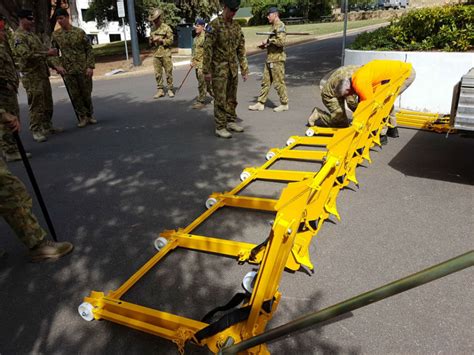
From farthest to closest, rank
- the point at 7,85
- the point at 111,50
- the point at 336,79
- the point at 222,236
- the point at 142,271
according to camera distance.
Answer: the point at 111,50, the point at 336,79, the point at 7,85, the point at 222,236, the point at 142,271

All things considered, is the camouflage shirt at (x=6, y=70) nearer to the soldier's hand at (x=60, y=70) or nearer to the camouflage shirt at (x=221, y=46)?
the soldier's hand at (x=60, y=70)

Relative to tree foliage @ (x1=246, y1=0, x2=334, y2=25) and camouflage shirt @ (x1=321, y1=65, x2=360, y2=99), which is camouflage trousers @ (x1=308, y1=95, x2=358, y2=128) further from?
tree foliage @ (x1=246, y1=0, x2=334, y2=25)

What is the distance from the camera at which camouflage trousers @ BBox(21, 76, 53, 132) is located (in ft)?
22.2

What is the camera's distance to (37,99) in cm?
684

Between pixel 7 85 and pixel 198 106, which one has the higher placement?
pixel 7 85

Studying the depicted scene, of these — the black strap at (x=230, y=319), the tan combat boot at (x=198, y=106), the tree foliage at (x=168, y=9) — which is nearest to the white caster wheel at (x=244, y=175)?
the black strap at (x=230, y=319)

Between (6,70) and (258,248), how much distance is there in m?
4.85

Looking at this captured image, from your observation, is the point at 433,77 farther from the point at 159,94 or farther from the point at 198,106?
the point at 159,94

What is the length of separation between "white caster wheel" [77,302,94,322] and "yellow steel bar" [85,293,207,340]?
0.09ft

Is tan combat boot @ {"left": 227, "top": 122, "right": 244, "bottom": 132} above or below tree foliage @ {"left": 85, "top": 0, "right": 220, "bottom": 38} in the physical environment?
below

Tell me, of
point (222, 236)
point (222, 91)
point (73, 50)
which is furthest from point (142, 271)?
point (73, 50)

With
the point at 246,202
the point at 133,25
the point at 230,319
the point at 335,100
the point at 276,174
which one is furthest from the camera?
the point at 133,25

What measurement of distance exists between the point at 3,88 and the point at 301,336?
5.32 metres

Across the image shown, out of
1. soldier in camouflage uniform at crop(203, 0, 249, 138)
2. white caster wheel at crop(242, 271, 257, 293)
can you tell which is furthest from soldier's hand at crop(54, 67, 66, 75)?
white caster wheel at crop(242, 271, 257, 293)
